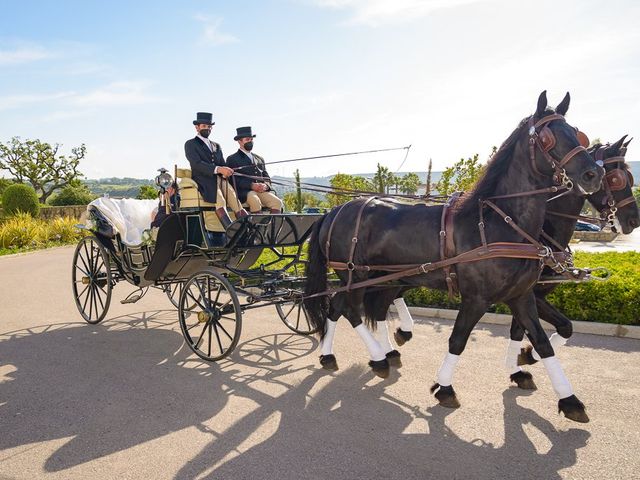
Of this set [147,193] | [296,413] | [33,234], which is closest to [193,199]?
[296,413]

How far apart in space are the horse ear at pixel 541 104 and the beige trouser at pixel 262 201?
10.9 feet

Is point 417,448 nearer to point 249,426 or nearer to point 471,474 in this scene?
point 471,474

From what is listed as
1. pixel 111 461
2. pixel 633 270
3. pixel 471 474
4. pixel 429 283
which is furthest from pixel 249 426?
pixel 633 270

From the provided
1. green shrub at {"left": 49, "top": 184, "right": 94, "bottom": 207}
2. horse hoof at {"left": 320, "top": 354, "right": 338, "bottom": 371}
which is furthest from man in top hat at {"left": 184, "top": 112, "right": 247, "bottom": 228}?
green shrub at {"left": 49, "top": 184, "right": 94, "bottom": 207}

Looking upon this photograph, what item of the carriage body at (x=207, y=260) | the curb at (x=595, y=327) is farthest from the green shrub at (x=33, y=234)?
the curb at (x=595, y=327)

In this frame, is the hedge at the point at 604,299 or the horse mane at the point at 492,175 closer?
the horse mane at the point at 492,175

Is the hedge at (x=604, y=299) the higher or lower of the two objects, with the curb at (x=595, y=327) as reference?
higher

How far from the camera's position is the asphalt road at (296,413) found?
3.30 m

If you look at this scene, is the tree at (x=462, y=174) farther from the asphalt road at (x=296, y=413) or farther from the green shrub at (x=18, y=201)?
the green shrub at (x=18, y=201)

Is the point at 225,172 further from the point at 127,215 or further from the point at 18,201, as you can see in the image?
the point at 18,201

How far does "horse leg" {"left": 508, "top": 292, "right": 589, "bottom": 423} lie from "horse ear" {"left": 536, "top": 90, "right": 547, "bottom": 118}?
151 cm

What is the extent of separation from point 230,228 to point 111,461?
2624mm

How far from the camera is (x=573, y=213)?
4.58 metres

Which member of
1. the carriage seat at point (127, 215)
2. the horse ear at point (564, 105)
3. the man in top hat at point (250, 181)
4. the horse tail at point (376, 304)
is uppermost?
the horse ear at point (564, 105)
